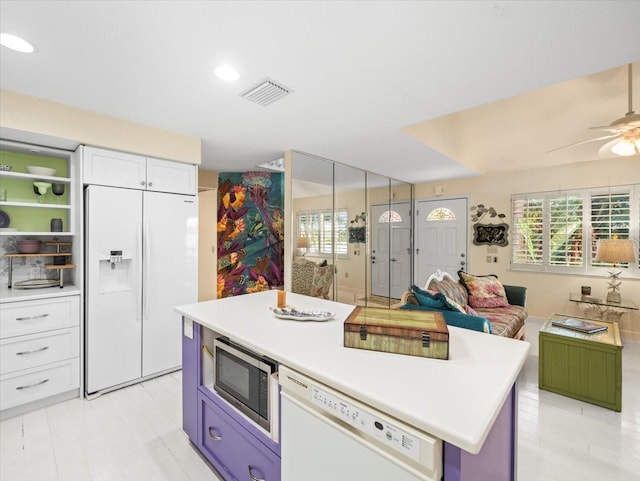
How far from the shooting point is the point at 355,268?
15.4ft

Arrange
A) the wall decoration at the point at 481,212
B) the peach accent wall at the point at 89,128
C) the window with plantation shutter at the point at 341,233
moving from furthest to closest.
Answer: the wall decoration at the point at 481,212, the window with plantation shutter at the point at 341,233, the peach accent wall at the point at 89,128

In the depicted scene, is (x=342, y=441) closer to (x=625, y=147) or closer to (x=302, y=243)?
(x=302, y=243)

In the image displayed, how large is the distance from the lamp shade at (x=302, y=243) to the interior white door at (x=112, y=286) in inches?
64.4

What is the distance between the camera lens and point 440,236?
230 inches

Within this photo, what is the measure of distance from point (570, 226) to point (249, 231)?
4854mm

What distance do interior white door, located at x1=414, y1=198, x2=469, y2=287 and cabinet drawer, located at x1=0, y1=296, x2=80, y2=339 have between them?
5.26 metres

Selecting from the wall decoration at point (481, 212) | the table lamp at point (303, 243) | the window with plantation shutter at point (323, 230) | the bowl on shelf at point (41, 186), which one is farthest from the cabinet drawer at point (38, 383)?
the wall decoration at point (481, 212)

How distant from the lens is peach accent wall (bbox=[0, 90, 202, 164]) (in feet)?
7.20

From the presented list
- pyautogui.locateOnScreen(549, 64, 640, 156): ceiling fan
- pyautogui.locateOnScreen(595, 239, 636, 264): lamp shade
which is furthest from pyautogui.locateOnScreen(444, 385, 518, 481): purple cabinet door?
pyautogui.locateOnScreen(595, 239, 636, 264): lamp shade

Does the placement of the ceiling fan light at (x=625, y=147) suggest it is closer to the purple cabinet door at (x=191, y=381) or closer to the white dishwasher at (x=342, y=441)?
the white dishwasher at (x=342, y=441)

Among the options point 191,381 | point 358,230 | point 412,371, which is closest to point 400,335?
point 412,371

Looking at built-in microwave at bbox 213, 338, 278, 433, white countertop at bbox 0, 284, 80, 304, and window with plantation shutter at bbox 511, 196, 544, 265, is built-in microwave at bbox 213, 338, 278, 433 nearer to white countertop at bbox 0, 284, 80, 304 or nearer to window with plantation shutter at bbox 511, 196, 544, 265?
white countertop at bbox 0, 284, 80, 304

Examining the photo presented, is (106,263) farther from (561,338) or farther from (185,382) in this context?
(561,338)

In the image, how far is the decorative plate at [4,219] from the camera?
2.56 meters
